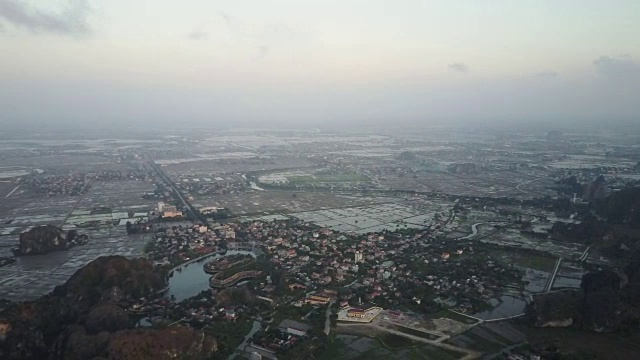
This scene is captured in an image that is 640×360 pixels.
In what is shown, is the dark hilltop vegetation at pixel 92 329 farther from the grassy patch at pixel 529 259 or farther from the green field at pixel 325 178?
the green field at pixel 325 178

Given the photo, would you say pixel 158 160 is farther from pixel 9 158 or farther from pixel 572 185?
pixel 572 185

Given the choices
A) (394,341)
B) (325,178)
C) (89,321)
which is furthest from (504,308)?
(325,178)

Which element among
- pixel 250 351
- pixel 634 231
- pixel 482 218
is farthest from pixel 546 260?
pixel 250 351

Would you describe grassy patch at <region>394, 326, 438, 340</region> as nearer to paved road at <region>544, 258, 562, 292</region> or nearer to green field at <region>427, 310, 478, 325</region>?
green field at <region>427, 310, 478, 325</region>

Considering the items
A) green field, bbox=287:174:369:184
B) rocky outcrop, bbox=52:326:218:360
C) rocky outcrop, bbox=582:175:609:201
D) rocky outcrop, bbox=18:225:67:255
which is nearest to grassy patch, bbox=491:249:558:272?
rocky outcrop, bbox=52:326:218:360

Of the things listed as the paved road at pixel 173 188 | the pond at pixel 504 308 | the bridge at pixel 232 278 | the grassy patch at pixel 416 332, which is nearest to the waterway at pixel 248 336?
the bridge at pixel 232 278
